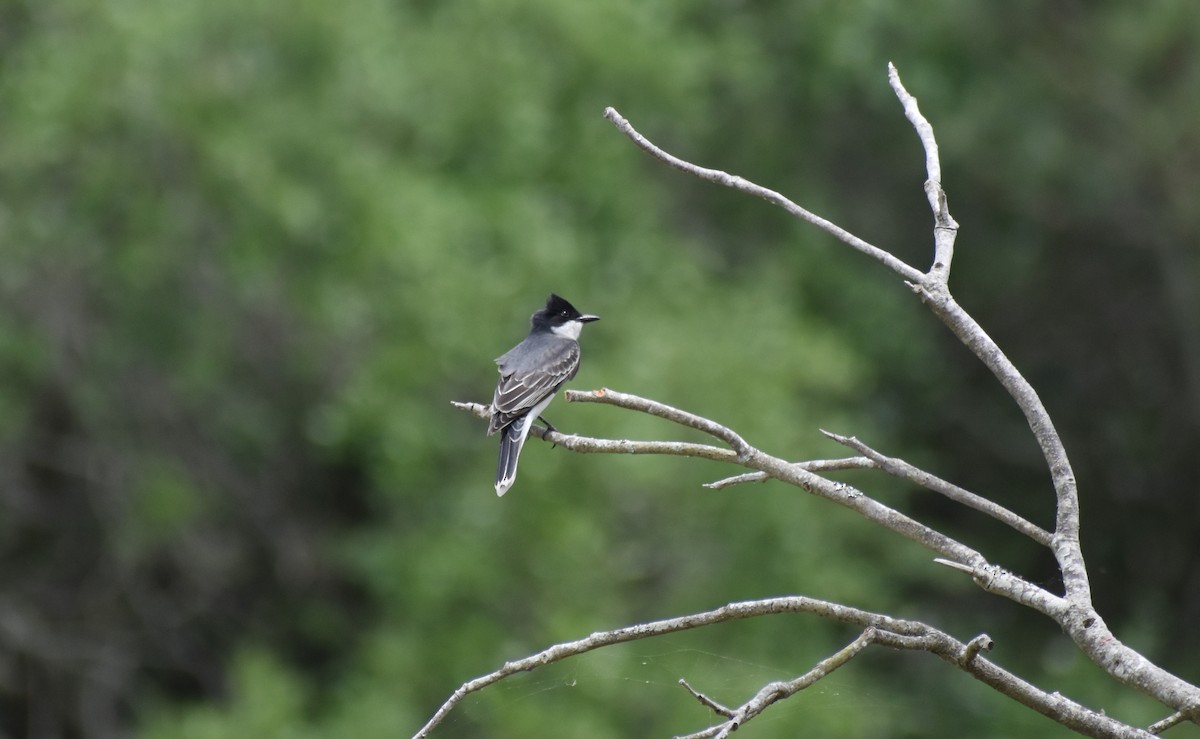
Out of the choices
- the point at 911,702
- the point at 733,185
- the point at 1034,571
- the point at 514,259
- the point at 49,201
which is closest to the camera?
the point at 733,185

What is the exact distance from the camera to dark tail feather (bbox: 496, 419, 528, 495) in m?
5.75

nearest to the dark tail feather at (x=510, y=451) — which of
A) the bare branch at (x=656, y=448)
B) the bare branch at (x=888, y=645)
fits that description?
the bare branch at (x=656, y=448)

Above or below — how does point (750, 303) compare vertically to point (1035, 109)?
below

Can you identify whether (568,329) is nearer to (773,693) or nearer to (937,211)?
(937,211)

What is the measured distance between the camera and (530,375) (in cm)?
646

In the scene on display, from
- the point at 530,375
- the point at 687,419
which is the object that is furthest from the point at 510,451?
the point at 687,419

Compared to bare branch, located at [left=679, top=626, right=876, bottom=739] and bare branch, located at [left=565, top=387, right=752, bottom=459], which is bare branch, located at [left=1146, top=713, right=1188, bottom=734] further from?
bare branch, located at [left=565, top=387, right=752, bottom=459]

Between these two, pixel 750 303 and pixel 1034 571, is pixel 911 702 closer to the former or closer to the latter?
pixel 1034 571

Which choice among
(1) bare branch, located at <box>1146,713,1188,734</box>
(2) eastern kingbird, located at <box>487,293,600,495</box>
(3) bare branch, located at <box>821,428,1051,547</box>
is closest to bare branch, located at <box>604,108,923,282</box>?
(3) bare branch, located at <box>821,428,1051,547</box>

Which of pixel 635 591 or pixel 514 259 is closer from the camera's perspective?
pixel 635 591

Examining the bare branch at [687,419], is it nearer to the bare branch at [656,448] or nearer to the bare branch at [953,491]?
the bare branch at [656,448]

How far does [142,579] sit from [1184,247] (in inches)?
412

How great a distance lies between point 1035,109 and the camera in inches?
693

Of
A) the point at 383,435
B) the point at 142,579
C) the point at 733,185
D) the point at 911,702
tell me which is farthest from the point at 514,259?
the point at 733,185
